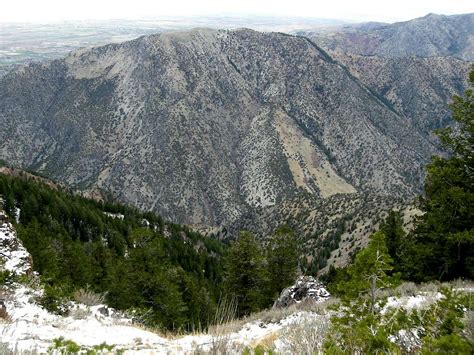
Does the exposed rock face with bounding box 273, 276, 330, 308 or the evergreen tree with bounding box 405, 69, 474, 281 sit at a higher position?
the evergreen tree with bounding box 405, 69, 474, 281

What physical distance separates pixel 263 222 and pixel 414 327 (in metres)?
113

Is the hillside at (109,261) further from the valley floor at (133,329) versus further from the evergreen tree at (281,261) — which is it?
the evergreen tree at (281,261)

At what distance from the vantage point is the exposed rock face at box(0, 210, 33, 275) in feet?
57.1

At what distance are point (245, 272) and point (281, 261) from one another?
5562 millimetres

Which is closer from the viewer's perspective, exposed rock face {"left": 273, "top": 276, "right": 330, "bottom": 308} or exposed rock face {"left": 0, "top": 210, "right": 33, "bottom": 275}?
exposed rock face {"left": 0, "top": 210, "right": 33, "bottom": 275}

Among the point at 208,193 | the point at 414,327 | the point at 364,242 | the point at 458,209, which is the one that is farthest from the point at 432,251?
the point at 208,193

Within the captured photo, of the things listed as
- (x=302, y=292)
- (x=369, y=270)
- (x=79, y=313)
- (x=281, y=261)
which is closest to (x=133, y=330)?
(x=79, y=313)

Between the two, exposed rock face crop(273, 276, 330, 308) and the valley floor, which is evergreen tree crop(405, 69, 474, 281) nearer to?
the valley floor

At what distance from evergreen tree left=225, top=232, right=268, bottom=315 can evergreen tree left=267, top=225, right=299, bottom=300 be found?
338cm

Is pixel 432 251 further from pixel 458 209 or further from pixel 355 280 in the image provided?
pixel 355 280

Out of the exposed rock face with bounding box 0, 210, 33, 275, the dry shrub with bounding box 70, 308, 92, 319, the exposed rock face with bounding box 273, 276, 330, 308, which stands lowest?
the exposed rock face with bounding box 273, 276, 330, 308

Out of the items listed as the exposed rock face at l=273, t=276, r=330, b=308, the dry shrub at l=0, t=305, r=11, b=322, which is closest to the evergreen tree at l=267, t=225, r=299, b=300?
the exposed rock face at l=273, t=276, r=330, b=308

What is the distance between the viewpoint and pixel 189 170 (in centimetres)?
19562

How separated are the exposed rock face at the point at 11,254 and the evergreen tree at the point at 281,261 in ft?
78.9
